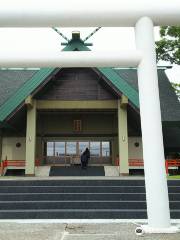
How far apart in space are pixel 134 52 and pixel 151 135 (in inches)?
62.9

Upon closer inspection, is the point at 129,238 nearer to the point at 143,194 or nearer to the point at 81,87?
the point at 143,194

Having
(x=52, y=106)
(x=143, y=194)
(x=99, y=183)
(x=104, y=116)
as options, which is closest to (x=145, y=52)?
(x=143, y=194)

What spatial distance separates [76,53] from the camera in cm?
563

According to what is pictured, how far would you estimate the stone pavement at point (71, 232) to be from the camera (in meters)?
4.93

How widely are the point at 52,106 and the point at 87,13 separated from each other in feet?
40.3

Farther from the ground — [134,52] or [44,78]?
[44,78]

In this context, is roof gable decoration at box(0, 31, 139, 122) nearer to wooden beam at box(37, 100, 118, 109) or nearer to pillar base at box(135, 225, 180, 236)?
wooden beam at box(37, 100, 118, 109)

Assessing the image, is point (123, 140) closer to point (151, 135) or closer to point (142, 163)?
point (142, 163)

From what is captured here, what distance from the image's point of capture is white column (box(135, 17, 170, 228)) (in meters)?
5.18

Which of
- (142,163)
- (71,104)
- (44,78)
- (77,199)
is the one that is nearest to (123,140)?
(142,163)

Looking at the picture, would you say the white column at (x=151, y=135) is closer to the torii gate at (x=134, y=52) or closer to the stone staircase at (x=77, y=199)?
the torii gate at (x=134, y=52)

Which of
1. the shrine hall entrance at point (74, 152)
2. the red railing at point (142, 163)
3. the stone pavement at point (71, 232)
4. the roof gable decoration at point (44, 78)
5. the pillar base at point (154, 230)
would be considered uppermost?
the roof gable decoration at point (44, 78)

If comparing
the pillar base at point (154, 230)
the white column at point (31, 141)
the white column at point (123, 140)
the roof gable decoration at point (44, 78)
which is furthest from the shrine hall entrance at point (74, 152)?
the pillar base at point (154, 230)

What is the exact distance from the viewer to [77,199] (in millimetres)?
9242
